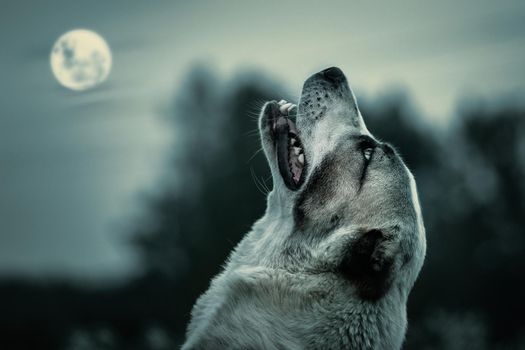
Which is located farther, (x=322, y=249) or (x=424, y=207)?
(x=424, y=207)

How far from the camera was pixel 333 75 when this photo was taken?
7223 millimetres

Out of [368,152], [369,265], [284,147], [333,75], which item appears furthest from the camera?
[333,75]

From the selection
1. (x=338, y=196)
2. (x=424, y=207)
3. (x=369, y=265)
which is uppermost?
(x=338, y=196)

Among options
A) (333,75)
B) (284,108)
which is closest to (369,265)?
(284,108)

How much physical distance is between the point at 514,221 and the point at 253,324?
3170cm

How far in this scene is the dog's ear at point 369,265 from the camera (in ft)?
19.0

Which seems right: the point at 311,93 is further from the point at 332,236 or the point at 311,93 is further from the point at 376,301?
the point at 376,301

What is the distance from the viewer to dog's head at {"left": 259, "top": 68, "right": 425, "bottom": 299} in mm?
5938

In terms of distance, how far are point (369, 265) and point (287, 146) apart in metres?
1.35

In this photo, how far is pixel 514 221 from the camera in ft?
117

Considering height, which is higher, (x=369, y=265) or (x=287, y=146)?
(x=287, y=146)

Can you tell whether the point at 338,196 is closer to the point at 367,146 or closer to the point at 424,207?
the point at 367,146

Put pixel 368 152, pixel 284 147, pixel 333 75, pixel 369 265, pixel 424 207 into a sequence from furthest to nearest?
1. pixel 424 207
2. pixel 333 75
3. pixel 284 147
4. pixel 368 152
5. pixel 369 265

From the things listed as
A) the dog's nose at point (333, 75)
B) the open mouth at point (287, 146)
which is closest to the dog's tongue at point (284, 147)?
the open mouth at point (287, 146)
